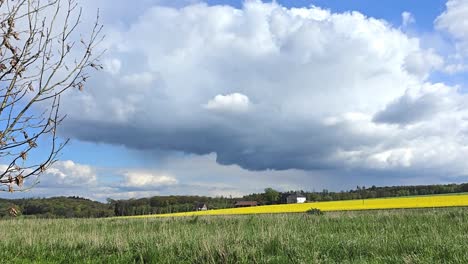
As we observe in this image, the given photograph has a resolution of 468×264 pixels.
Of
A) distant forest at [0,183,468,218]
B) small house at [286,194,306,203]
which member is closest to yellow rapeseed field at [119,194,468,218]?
distant forest at [0,183,468,218]

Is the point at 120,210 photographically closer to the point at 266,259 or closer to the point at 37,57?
the point at 266,259

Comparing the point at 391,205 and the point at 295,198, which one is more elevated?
the point at 295,198

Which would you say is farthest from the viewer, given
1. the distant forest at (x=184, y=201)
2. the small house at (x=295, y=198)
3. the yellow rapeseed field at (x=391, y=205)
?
the small house at (x=295, y=198)

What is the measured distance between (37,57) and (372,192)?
87.3 metres

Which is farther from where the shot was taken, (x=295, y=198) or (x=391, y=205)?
(x=295, y=198)

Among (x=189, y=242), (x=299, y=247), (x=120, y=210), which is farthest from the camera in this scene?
(x=120, y=210)

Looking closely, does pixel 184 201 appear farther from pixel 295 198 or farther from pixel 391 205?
pixel 391 205

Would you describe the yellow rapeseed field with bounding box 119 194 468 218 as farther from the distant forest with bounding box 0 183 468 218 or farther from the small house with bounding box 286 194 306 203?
the small house with bounding box 286 194 306 203

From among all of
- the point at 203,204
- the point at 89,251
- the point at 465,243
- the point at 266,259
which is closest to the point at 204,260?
the point at 266,259

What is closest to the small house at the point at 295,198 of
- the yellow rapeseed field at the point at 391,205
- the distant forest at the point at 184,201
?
the distant forest at the point at 184,201

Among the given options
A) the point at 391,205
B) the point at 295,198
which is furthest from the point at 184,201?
the point at 391,205

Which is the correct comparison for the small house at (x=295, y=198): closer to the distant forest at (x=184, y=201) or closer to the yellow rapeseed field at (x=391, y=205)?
the distant forest at (x=184, y=201)

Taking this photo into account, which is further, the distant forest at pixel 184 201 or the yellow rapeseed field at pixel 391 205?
the distant forest at pixel 184 201

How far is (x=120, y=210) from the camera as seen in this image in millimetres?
65188
